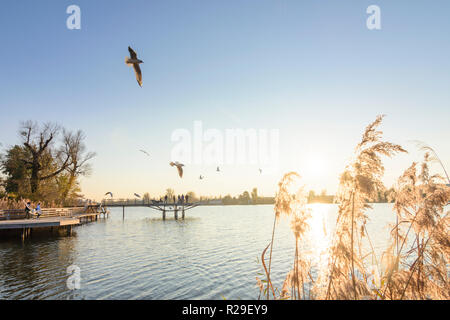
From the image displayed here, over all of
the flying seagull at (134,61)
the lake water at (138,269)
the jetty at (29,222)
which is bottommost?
the lake water at (138,269)

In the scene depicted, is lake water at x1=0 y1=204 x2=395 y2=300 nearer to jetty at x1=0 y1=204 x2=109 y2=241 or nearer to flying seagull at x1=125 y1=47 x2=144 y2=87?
jetty at x1=0 y1=204 x2=109 y2=241

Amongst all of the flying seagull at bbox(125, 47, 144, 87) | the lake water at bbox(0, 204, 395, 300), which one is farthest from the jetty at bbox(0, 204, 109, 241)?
the flying seagull at bbox(125, 47, 144, 87)

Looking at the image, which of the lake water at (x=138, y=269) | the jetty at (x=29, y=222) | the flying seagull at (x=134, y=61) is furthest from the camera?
the jetty at (x=29, y=222)

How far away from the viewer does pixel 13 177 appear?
48844 mm

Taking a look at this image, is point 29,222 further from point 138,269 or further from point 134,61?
point 134,61

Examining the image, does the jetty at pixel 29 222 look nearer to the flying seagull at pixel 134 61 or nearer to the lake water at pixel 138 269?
the lake water at pixel 138 269

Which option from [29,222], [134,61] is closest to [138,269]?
[134,61]

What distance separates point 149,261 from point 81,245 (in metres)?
10.5

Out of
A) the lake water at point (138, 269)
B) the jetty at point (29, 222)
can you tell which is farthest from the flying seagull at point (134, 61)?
the jetty at point (29, 222)

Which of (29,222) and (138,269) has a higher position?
(29,222)

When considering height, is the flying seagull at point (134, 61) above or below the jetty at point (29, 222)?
above

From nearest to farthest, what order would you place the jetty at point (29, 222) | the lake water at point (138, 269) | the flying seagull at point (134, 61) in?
the flying seagull at point (134, 61) → the lake water at point (138, 269) → the jetty at point (29, 222)
